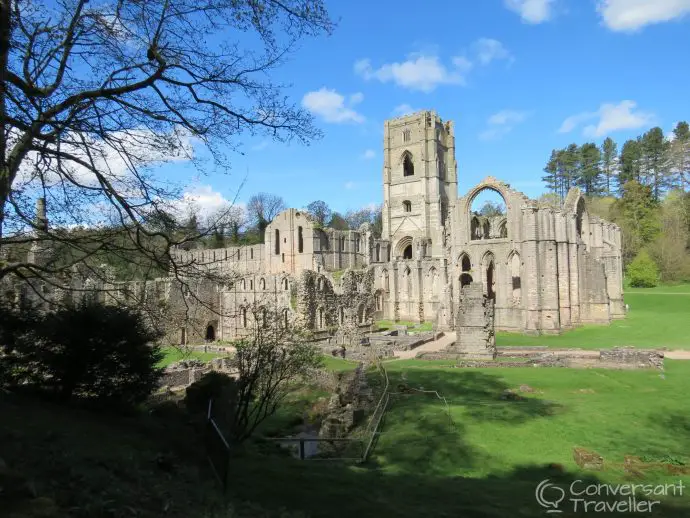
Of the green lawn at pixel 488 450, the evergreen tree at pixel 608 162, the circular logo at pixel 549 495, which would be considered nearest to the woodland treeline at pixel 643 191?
the evergreen tree at pixel 608 162

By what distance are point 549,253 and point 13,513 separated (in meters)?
33.5

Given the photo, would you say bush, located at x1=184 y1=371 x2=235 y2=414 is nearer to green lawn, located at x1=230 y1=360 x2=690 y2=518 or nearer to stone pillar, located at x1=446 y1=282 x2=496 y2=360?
green lawn, located at x1=230 y1=360 x2=690 y2=518

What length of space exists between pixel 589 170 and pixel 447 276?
50.7 m

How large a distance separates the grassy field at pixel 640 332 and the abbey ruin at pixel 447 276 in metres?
1.39

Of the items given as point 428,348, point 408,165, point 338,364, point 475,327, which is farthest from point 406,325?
point 408,165

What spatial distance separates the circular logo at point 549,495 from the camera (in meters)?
6.75

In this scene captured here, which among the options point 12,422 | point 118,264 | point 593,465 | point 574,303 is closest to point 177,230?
point 118,264

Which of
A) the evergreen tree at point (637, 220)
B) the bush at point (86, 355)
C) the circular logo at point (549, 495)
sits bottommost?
the circular logo at point (549, 495)

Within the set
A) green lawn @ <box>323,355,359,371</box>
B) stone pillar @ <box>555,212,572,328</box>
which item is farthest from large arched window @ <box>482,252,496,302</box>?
green lawn @ <box>323,355,359,371</box>

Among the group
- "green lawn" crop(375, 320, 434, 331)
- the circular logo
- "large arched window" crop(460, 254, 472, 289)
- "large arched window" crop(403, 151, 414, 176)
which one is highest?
"large arched window" crop(403, 151, 414, 176)

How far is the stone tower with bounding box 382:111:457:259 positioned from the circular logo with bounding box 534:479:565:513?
150 ft

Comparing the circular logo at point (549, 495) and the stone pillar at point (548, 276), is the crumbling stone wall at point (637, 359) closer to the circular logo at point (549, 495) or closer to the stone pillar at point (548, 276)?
the stone pillar at point (548, 276)

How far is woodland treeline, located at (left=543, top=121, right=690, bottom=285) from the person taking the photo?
50438 millimetres

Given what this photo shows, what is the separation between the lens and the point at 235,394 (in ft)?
35.2
